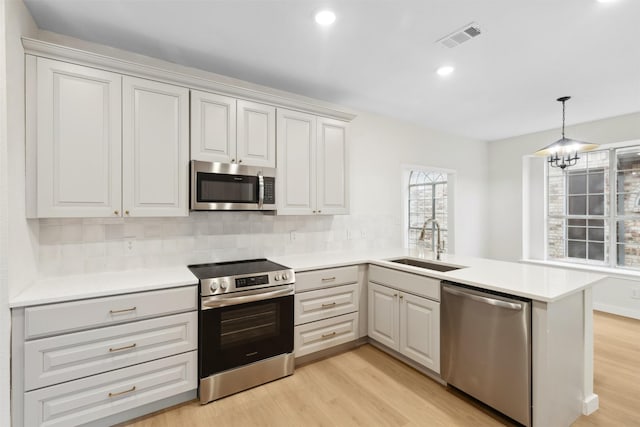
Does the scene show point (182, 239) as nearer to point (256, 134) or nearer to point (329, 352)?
point (256, 134)

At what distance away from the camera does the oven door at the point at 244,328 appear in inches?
84.2

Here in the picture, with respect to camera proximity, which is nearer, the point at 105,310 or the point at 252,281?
the point at 105,310

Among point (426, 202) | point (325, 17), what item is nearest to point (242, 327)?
point (325, 17)

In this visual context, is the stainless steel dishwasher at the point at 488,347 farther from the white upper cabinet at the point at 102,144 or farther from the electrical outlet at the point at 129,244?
the electrical outlet at the point at 129,244

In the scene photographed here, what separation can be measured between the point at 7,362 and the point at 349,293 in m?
2.33

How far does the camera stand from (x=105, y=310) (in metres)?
1.85

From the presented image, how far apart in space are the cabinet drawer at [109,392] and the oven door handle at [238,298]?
350 millimetres

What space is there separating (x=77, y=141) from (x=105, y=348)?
132 centimetres

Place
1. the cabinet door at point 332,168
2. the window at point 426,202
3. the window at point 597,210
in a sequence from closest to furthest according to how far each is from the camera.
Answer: the cabinet door at point 332,168 < the window at point 597,210 < the window at point 426,202

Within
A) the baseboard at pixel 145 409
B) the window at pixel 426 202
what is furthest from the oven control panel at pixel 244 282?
the window at pixel 426 202

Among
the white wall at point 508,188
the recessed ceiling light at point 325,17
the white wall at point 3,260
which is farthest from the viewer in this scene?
the white wall at point 508,188

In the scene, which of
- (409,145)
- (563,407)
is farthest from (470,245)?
(563,407)

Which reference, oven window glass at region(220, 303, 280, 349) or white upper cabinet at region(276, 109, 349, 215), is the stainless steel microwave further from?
oven window glass at region(220, 303, 280, 349)

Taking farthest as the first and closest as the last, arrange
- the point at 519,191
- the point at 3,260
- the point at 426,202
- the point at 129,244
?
the point at 426,202
the point at 519,191
the point at 129,244
the point at 3,260
